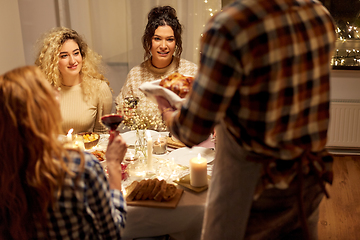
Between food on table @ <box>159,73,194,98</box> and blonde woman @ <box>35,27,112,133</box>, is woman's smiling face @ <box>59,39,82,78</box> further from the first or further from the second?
food on table @ <box>159,73,194,98</box>

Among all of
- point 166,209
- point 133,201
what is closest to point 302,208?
point 166,209

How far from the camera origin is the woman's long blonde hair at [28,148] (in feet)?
2.63

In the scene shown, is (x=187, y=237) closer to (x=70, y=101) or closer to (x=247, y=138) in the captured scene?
(x=247, y=138)

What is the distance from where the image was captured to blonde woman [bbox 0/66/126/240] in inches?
31.7

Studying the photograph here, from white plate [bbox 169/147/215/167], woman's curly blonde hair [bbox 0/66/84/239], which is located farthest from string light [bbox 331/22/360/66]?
woman's curly blonde hair [bbox 0/66/84/239]

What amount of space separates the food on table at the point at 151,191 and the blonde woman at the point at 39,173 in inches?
13.5

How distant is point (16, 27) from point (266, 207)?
3.15m

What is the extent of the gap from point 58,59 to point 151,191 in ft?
4.59

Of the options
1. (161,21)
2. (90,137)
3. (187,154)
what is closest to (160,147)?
(187,154)

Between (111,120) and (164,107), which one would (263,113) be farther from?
(111,120)

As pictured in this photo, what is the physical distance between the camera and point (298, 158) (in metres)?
0.91

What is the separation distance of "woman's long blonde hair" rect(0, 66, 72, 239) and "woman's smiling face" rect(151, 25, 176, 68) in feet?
6.21

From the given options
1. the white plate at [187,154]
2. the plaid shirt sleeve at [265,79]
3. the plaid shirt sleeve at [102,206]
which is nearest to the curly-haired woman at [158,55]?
the white plate at [187,154]

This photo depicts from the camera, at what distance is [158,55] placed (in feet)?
8.84
